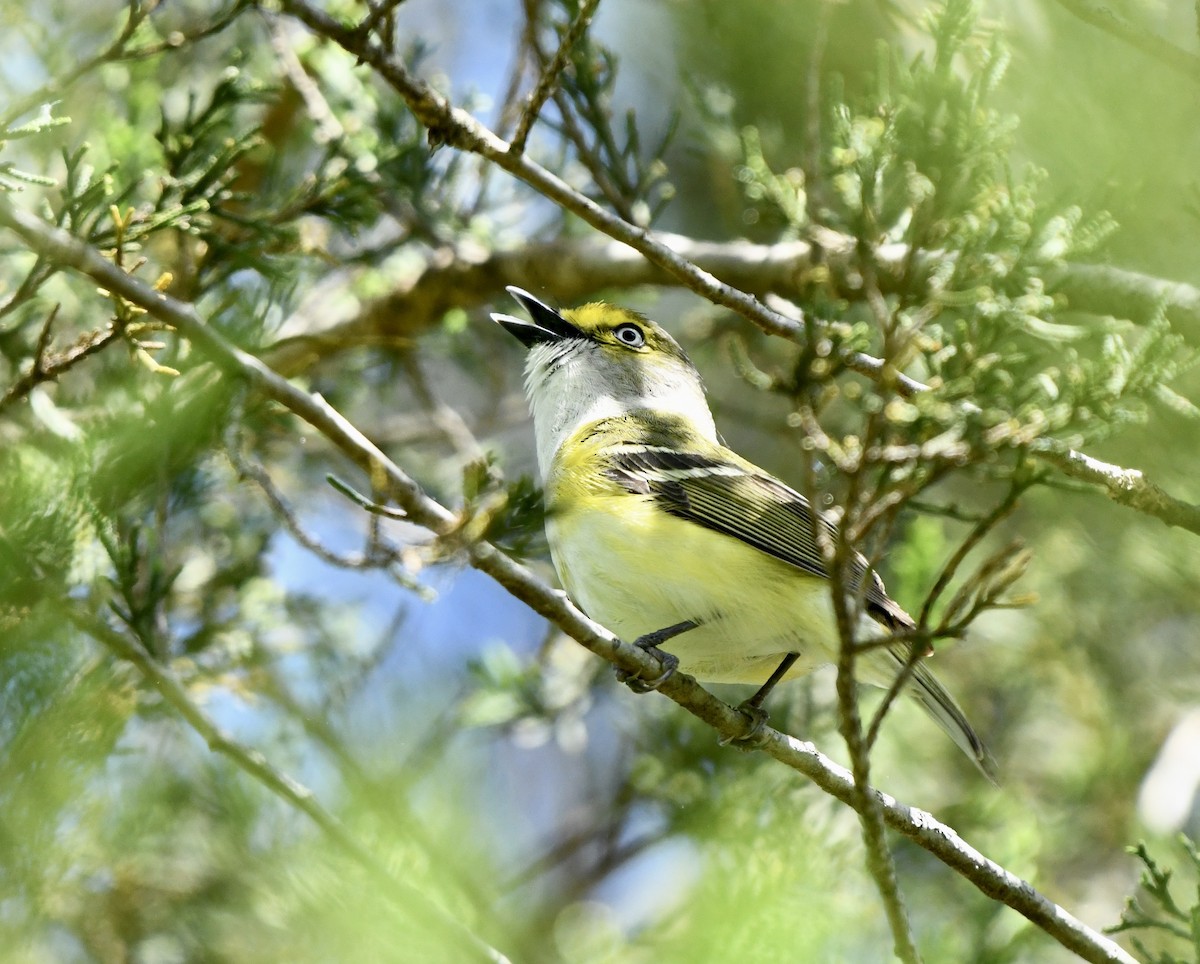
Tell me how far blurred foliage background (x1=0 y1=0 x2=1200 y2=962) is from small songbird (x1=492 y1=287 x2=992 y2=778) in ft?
1.70

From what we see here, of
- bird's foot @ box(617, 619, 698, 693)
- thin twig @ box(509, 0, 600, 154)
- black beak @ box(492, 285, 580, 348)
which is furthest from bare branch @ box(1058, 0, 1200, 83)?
black beak @ box(492, 285, 580, 348)

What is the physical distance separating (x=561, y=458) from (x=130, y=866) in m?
2.34

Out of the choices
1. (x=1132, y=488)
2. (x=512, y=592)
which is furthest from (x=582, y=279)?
(x=512, y=592)

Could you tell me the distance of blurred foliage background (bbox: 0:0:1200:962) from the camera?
3.42m

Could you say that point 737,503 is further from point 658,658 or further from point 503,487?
point 503,487

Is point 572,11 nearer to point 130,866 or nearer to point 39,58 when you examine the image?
point 39,58

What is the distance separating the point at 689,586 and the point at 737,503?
511mm

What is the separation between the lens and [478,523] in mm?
2432

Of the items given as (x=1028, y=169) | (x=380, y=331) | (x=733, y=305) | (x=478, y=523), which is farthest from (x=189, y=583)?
(x=1028, y=169)

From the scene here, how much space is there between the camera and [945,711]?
4016 mm

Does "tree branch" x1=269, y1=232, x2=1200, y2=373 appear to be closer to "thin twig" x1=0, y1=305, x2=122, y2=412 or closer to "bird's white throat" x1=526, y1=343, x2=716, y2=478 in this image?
"bird's white throat" x1=526, y1=343, x2=716, y2=478

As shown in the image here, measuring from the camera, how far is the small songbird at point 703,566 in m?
4.09

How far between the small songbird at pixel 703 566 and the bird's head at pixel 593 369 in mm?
336

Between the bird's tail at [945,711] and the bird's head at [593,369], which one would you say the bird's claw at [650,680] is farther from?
the bird's head at [593,369]
